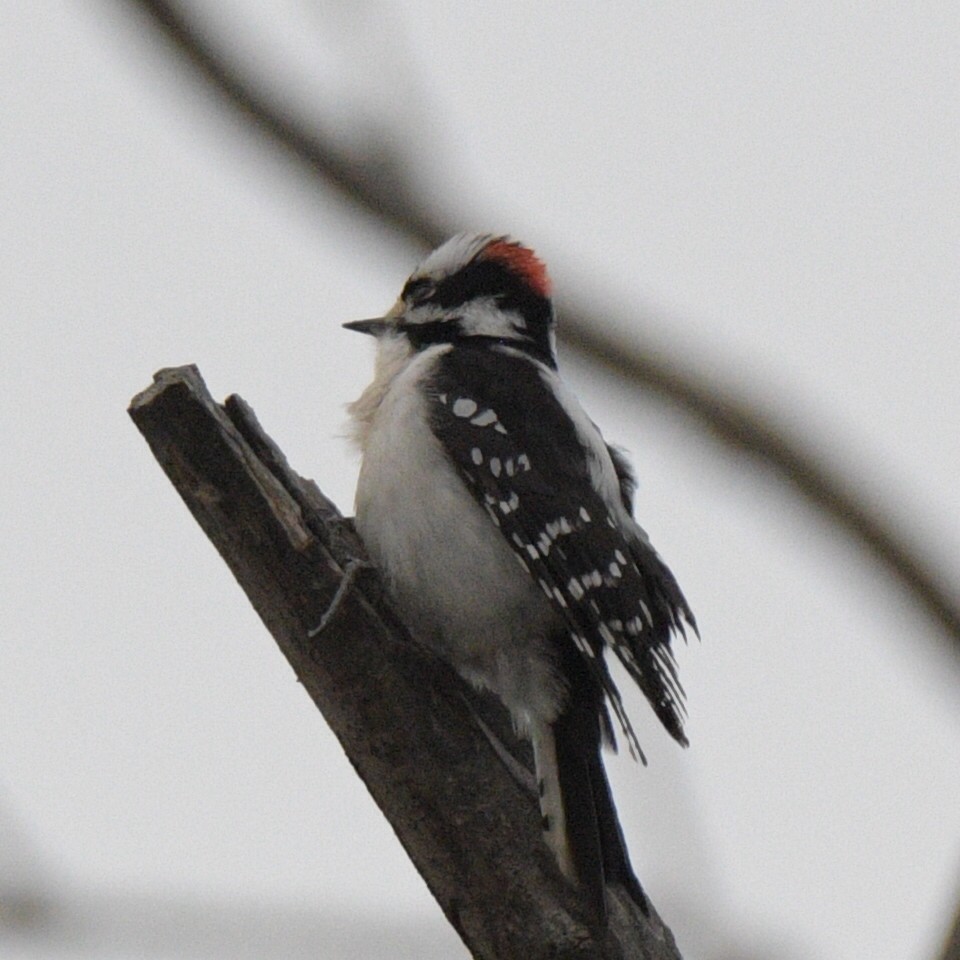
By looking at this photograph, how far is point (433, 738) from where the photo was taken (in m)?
3.14

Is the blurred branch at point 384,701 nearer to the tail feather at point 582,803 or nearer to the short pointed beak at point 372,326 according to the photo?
the tail feather at point 582,803

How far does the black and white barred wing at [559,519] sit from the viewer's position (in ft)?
11.7

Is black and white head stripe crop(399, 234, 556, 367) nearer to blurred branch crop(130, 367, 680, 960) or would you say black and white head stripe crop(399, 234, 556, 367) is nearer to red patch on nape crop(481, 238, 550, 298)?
red patch on nape crop(481, 238, 550, 298)

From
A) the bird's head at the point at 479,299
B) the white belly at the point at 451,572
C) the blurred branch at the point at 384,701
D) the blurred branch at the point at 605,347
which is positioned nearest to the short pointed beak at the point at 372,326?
the bird's head at the point at 479,299

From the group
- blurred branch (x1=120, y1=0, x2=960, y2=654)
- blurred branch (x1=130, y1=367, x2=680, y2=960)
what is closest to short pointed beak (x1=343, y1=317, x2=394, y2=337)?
blurred branch (x1=130, y1=367, x2=680, y2=960)

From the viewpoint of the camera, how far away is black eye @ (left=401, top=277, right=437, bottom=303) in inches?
178

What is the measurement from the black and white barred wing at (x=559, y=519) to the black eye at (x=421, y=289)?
0.38 m

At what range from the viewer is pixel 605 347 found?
2.20 m

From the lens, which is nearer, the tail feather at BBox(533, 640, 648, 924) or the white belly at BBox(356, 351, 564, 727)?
the tail feather at BBox(533, 640, 648, 924)

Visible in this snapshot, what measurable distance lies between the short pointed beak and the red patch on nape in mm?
349

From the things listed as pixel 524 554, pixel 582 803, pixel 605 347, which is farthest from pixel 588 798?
pixel 605 347

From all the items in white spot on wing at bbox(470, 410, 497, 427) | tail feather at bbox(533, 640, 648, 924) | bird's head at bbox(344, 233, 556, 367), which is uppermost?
bird's head at bbox(344, 233, 556, 367)

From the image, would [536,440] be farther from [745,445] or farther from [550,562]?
[745,445]

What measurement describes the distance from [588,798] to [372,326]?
69.3 inches
